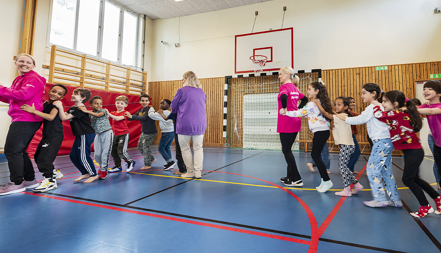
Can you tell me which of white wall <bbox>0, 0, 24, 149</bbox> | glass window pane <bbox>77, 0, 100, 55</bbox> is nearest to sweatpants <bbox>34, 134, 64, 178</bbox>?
white wall <bbox>0, 0, 24, 149</bbox>

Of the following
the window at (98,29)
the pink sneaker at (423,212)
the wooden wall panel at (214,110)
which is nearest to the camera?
the pink sneaker at (423,212)

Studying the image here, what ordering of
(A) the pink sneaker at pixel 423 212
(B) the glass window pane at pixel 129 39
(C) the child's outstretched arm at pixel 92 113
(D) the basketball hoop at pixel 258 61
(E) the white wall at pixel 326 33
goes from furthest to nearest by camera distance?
(B) the glass window pane at pixel 129 39 < (D) the basketball hoop at pixel 258 61 < (E) the white wall at pixel 326 33 < (C) the child's outstretched arm at pixel 92 113 < (A) the pink sneaker at pixel 423 212

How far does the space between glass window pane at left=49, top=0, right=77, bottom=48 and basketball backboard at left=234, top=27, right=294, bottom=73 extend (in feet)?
19.3

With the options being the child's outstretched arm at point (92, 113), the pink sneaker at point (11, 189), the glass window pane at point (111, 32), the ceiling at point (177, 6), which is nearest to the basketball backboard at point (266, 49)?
the ceiling at point (177, 6)

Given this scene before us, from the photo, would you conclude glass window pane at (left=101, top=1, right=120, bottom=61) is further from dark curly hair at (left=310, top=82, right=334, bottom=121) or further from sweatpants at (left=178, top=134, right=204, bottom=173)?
dark curly hair at (left=310, top=82, right=334, bottom=121)

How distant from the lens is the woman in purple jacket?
3.36 meters

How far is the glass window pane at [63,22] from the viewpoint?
7316mm

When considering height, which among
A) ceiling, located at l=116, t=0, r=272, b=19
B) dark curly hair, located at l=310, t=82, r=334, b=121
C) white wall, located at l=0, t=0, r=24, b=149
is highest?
ceiling, located at l=116, t=0, r=272, b=19

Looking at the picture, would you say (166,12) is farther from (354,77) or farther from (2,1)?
(354,77)

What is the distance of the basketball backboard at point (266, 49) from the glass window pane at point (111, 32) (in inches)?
200

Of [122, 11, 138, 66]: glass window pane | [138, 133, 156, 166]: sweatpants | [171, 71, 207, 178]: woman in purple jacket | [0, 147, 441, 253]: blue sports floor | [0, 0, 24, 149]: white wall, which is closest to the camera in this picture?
[0, 147, 441, 253]: blue sports floor

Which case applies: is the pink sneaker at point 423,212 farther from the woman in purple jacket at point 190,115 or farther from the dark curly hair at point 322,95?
the woman in purple jacket at point 190,115

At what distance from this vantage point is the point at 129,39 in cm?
1012

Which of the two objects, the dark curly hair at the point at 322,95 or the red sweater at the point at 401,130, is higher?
the dark curly hair at the point at 322,95
